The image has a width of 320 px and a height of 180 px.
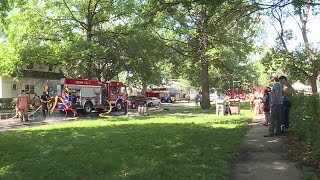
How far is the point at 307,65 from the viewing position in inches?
1420

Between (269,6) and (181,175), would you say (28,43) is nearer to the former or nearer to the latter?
(269,6)

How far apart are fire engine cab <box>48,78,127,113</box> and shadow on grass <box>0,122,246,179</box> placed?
17.1 meters

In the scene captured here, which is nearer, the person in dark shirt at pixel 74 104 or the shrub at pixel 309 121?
the shrub at pixel 309 121

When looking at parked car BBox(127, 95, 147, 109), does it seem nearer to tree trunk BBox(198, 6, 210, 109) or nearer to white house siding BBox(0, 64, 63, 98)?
white house siding BBox(0, 64, 63, 98)

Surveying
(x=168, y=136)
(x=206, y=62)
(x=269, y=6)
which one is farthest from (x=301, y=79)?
(x=168, y=136)

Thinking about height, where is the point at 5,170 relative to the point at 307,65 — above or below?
below

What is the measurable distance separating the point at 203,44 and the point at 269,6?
20.3 meters

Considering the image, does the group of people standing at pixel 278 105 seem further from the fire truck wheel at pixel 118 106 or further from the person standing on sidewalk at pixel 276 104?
the fire truck wheel at pixel 118 106

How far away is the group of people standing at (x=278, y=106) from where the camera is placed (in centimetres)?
1215

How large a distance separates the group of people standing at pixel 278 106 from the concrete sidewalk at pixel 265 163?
1225mm

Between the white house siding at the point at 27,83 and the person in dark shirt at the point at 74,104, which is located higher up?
the white house siding at the point at 27,83

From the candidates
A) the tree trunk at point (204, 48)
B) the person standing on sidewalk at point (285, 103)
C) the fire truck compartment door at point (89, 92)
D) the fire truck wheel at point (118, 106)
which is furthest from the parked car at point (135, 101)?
the person standing on sidewalk at point (285, 103)

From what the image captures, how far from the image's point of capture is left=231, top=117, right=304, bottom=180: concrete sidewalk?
23.2 ft

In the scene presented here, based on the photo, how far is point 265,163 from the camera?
8.18m
